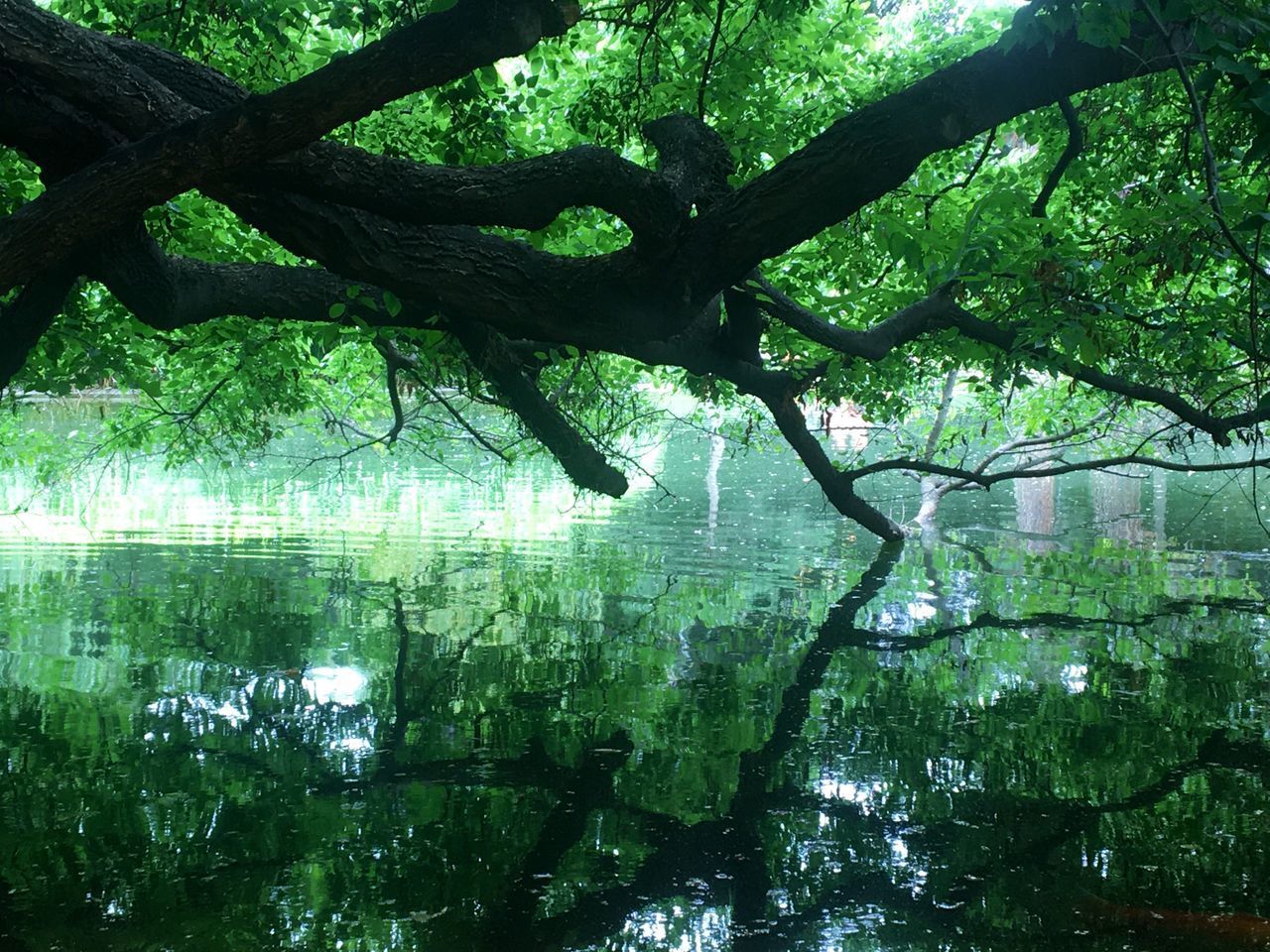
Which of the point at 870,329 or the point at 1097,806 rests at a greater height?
the point at 870,329

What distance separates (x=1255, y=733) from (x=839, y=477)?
584cm

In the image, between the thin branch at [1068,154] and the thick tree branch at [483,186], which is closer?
the thick tree branch at [483,186]

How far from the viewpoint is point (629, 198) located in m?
5.39

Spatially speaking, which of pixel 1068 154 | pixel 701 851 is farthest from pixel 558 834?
pixel 1068 154

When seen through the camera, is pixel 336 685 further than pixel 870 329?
No

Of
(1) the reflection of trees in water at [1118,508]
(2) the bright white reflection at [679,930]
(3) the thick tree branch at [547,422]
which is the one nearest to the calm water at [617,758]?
(2) the bright white reflection at [679,930]

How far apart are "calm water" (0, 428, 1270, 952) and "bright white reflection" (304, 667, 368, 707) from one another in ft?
0.13

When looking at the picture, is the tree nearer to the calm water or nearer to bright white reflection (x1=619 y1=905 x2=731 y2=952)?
the calm water

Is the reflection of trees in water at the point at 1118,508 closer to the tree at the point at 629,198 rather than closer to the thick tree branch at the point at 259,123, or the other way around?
the tree at the point at 629,198

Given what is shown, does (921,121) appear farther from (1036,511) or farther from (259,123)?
(1036,511)

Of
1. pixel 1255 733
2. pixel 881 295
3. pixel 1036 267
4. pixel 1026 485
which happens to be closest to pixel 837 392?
pixel 881 295

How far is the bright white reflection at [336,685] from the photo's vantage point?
21.1 ft

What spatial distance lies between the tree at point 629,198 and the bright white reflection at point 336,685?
210 cm

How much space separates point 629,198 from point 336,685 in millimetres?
3304
